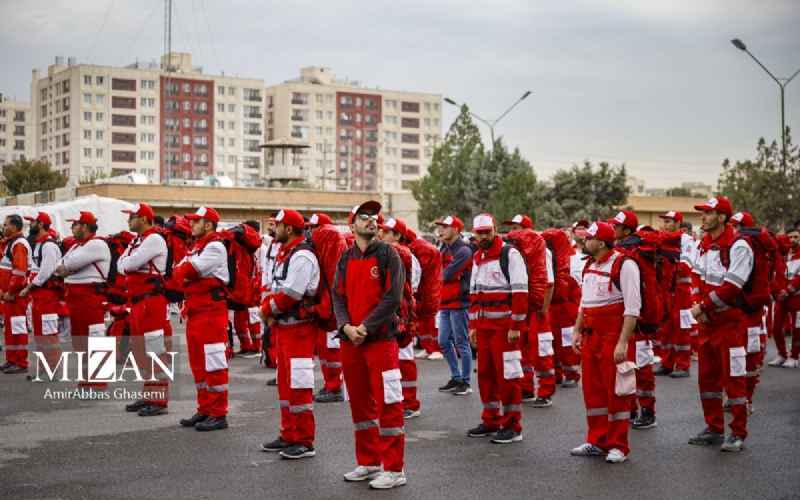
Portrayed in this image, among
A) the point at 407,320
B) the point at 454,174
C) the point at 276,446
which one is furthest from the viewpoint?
the point at 454,174

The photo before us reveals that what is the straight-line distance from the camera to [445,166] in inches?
2516

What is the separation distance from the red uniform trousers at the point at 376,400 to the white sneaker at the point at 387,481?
5 centimetres

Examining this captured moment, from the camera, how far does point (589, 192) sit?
56812 mm

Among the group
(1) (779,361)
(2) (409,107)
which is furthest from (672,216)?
(2) (409,107)

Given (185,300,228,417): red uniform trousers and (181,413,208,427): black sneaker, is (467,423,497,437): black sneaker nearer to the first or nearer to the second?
(185,300,228,417): red uniform trousers

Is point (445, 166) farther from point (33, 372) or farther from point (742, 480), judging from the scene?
point (742, 480)

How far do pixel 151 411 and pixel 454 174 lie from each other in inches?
2097

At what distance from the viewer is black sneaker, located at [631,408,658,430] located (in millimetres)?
10305

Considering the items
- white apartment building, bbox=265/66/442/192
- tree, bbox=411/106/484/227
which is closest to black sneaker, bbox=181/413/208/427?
tree, bbox=411/106/484/227

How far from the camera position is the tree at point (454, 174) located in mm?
62750

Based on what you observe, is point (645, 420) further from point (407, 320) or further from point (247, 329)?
point (247, 329)

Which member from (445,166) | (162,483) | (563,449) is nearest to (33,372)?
(162,483)

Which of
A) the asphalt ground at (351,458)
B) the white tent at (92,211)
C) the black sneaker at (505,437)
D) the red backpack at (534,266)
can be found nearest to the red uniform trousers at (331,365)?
the asphalt ground at (351,458)

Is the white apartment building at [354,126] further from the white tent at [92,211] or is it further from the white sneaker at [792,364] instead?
the white sneaker at [792,364]
